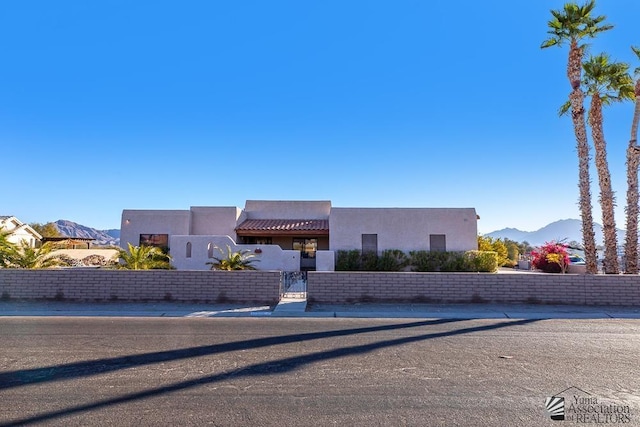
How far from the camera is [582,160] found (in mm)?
18922

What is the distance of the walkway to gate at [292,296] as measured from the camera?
462 inches

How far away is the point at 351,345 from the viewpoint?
7.52m

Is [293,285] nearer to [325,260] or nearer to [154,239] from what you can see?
[325,260]

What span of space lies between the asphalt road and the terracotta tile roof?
17.2 meters

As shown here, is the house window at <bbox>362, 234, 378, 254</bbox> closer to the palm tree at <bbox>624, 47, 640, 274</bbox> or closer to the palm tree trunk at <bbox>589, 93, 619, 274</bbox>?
the palm tree trunk at <bbox>589, 93, 619, 274</bbox>

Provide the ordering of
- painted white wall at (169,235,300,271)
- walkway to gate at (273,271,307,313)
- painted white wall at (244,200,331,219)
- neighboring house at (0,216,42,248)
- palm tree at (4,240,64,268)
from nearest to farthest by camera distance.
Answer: walkway to gate at (273,271,307,313), palm tree at (4,240,64,268), painted white wall at (169,235,300,271), painted white wall at (244,200,331,219), neighboring house at (0,216,42,248)

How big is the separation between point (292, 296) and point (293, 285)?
2.94 m

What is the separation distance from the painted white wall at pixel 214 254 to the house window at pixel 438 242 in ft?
27.1

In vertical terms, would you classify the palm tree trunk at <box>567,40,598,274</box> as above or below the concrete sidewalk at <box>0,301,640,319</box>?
above

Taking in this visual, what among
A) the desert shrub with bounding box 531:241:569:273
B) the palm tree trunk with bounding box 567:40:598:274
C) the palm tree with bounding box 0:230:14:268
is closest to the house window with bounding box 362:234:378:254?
the desert shrub with bounding box 531:241:569:273

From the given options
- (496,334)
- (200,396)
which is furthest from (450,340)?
(200,396)

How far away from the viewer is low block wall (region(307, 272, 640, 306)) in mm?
12492

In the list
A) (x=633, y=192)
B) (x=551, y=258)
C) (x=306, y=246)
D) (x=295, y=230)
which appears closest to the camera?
(x=633, y=192)

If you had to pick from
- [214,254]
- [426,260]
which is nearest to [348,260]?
[426,260]
